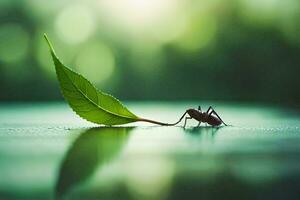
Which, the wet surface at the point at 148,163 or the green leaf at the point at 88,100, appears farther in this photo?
the green leaf at the point at 88,100

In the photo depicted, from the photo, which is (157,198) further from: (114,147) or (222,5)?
(222,5)

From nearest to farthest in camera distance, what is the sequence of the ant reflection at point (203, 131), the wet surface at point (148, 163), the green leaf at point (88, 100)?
the wet surface at point (148, 163)
the green leaf at point (88, 100)
the ant reflection at point (203, 131)

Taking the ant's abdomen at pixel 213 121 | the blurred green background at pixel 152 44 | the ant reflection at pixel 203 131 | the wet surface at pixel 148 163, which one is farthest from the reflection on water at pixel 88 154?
the blurred green background at pixel 152 44

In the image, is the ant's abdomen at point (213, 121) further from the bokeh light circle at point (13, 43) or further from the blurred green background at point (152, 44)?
the bokeh light circle at point (13, 43)

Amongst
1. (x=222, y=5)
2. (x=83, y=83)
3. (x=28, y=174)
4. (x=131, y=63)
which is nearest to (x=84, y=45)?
(x=131, y=63)

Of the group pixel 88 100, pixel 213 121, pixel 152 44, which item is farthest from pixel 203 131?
pixel 152 44

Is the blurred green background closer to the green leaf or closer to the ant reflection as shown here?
the ant reflection
